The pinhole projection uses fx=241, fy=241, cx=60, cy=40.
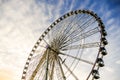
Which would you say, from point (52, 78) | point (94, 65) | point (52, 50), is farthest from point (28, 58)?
point (94, 65)

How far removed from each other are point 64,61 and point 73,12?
6.71 metres

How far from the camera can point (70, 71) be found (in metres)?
22.9

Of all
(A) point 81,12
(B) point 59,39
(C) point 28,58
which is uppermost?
(A) point 81,12

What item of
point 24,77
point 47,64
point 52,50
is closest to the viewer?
point 47,64

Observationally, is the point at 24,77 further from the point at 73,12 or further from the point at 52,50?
the point at 73,12

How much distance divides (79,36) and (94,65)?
3.85 metres

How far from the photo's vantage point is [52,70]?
76.0 ft

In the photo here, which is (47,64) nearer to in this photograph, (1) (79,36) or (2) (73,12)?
(1) (79,36)

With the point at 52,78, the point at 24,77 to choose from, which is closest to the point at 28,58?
the point at 24,77

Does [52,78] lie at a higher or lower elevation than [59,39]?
lower

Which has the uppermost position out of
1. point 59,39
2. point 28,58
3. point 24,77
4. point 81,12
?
point 81,12

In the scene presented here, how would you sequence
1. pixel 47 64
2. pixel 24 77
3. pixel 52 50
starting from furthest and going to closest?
pixel 24 77
pixel 52 50
pixel 47 64

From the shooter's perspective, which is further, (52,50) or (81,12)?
(81,12)

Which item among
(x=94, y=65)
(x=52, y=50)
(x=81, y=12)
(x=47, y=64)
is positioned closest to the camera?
(x=94, y=65)
